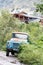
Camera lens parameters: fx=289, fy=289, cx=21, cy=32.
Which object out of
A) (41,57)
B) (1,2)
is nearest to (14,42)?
(41,57)

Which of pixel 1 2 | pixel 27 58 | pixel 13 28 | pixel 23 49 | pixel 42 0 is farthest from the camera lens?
pixel 1 2

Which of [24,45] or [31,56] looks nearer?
[31,56]

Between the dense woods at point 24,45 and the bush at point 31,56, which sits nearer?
the bush at point 31,56

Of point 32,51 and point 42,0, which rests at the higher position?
point 42,0

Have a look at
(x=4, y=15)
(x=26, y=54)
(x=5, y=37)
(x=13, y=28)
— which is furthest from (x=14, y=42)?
(x=4, y=15)

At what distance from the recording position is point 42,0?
97.8 ft

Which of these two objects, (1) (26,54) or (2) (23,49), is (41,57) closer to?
(1) (26,54)

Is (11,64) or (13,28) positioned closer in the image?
(11,64)

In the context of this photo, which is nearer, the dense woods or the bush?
the bush

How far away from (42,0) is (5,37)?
548cm

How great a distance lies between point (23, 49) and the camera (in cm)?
1992

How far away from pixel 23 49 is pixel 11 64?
263cm

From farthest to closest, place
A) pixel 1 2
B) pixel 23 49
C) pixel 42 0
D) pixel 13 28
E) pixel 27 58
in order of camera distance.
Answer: pixel 1 2 < pixel 13 28 < pixel 42 0 < pixel 23 49 < pixel 27 58

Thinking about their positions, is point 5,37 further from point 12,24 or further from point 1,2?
point 1,2
